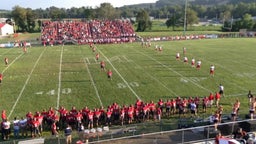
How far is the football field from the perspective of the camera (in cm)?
2205

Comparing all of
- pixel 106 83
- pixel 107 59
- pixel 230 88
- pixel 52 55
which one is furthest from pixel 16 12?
pixel 230 88

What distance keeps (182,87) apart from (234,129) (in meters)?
11.1

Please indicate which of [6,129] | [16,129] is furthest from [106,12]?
[6,129]

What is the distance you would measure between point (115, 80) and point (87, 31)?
139 feet

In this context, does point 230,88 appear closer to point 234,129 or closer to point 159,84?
point 159,84

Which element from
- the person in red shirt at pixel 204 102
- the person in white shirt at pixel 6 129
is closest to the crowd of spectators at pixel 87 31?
the person in red shirt at pixel 204 102

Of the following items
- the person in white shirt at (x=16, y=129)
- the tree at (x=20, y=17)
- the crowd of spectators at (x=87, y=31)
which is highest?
the tree at (x=20, y=17)

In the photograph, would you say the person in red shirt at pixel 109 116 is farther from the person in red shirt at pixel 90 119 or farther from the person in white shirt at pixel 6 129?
the person in white shirt at pixel 6 129

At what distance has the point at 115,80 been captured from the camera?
89.6 feet

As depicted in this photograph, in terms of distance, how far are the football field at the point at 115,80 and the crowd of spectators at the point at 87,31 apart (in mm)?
19757

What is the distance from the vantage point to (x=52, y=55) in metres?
42.1

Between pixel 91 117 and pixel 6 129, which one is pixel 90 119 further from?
pixel 6 129

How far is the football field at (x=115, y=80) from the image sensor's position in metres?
22.0

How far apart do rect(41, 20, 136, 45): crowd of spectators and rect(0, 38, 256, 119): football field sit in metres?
19.8
